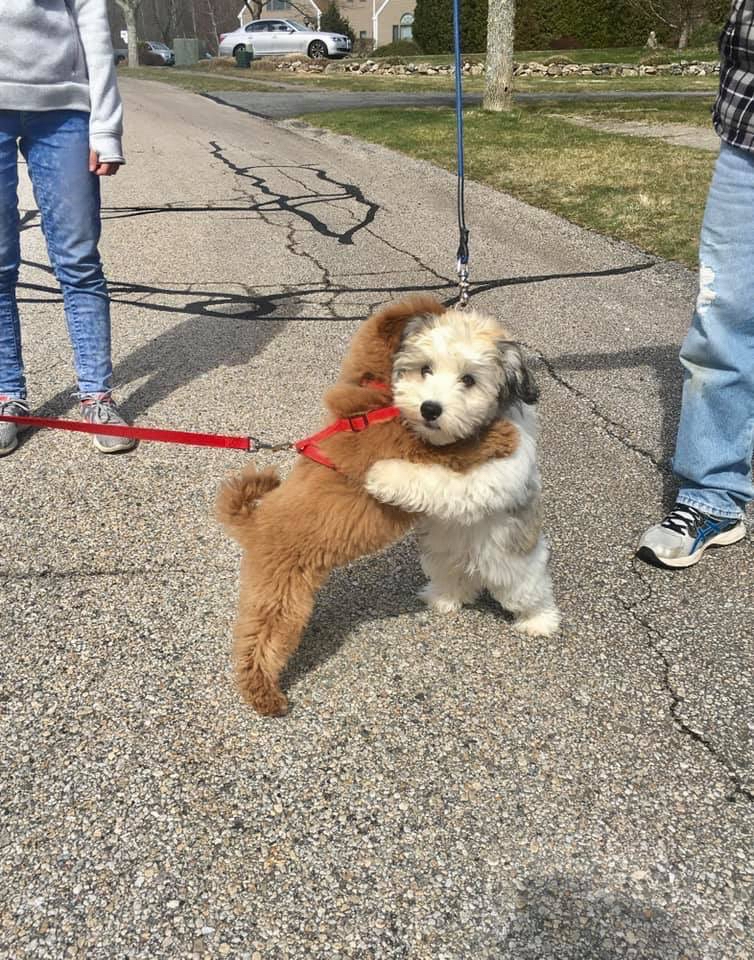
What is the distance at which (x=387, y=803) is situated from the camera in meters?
2.15

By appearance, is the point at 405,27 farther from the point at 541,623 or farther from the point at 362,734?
the point at 362,734

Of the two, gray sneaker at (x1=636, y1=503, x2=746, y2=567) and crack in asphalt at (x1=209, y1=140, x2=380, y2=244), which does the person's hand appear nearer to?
gray sneaker at (x1=636, y1=503, x2=746, y2=567)

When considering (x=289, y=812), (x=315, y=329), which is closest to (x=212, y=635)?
(x=289, y=812)

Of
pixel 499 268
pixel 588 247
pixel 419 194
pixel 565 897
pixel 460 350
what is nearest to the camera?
pixel 565 897

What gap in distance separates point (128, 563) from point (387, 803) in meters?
1.52

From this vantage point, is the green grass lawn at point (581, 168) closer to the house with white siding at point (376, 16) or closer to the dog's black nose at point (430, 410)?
the dog's black nose at point (430, 410)

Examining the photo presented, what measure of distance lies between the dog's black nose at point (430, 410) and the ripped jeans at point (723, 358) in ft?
5.08

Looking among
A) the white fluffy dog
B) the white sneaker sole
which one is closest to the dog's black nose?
the white fluffy dog

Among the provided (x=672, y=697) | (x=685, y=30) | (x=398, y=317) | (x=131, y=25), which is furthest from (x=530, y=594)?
(x=131, y=25)

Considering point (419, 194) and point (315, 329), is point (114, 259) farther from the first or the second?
point (419, 194)

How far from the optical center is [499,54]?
48.9 feet

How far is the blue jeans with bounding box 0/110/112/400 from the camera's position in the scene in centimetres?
368

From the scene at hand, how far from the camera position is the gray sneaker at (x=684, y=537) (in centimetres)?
317

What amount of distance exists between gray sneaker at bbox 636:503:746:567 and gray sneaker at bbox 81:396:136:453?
8.12ft
